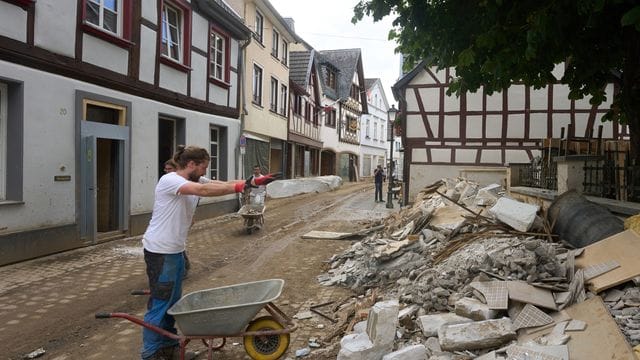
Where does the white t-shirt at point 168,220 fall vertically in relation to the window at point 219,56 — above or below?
below

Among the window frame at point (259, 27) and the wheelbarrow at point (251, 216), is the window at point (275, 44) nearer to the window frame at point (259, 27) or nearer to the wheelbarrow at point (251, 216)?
the window frame at point (259, 27)

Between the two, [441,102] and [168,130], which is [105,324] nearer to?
[168,130]

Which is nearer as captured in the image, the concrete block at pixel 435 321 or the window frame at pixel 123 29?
the concrete block at pixel 435 321

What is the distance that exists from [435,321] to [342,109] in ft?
105

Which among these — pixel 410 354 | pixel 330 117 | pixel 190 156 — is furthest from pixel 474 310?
pixel 330 117

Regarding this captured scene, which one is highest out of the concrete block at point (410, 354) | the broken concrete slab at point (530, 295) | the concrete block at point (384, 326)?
the broken concrete slab at point (530, 295)

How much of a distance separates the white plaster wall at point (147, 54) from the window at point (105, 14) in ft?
2.34

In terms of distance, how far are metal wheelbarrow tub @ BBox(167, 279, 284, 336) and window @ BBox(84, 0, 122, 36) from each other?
6959 mm

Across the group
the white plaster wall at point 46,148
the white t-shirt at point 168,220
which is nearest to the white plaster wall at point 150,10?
the white plaster wall at point 46,148

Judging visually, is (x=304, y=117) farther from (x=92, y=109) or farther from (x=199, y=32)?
(x=92, y=109)

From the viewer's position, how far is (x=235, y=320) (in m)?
3.71

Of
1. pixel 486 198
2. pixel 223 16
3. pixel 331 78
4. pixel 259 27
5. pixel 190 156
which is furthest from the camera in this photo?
pixel 331 78

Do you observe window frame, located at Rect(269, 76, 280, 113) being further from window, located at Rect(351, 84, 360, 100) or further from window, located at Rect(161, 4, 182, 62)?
window, located at Rect(351, 84, 360, 100)

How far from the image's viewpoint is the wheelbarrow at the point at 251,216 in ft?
36.4
